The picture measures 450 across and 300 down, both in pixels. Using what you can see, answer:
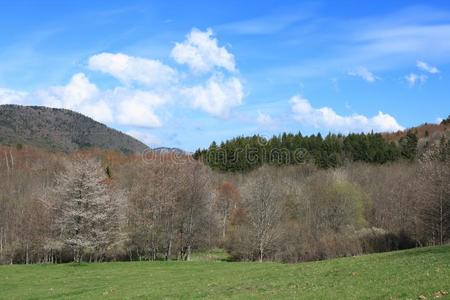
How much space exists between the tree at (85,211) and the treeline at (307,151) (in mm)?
75307

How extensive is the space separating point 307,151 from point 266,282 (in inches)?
4696

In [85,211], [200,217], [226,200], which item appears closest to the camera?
[85,211]

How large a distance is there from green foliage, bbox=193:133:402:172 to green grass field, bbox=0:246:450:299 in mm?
99622

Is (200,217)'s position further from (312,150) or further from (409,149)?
(409,149)

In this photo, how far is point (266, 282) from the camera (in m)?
26.8

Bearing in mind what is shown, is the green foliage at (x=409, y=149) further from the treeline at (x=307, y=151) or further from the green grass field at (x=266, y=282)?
the green grass field at (x=266, y=282)

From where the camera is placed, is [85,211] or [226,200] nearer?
[85,211]

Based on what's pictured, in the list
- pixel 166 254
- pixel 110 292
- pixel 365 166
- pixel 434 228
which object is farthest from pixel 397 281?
pixel 365 166

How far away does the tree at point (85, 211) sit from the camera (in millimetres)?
60562

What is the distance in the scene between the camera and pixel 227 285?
2711 centimetres

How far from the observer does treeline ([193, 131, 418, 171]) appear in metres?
138

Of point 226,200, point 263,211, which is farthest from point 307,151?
point 263,211

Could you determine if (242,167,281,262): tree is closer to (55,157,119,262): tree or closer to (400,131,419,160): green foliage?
(55,157,119,262): tree

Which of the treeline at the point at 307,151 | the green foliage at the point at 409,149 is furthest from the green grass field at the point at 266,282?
the green foliage at the point at 409,149
